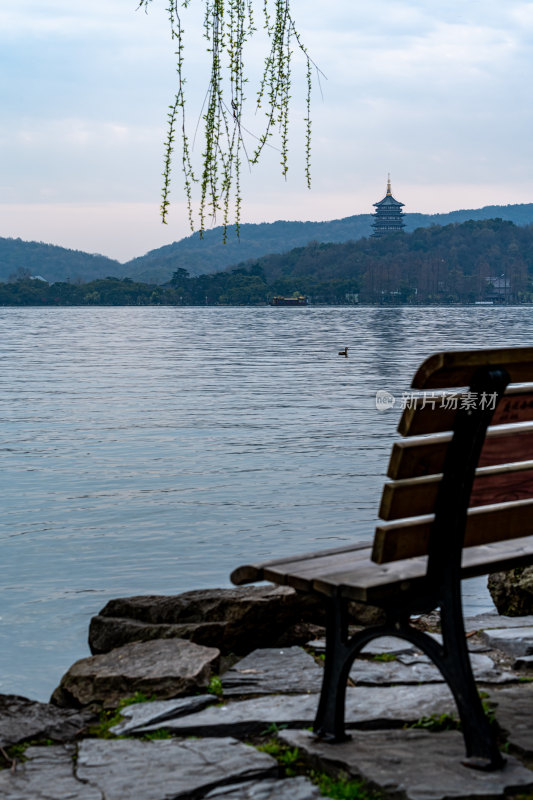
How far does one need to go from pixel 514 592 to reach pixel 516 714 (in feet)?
8.53

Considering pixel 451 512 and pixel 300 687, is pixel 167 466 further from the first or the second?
pixel 451 512

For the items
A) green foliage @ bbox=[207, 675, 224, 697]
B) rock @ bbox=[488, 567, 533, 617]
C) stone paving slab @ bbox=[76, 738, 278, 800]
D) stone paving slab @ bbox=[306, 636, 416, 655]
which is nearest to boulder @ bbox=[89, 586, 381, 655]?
stone paving slab @ bbox=[306, 636, 416, 655]

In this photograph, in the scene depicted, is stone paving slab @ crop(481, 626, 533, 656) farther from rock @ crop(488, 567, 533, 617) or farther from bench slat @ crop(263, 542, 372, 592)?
bench slat @ crop(263, 542, 372, 592)

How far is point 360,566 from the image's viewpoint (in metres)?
3.29

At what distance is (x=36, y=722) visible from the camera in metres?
4.08

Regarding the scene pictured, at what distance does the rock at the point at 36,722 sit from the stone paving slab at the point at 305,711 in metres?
0.37

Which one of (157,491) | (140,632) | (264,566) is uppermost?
(264,566)

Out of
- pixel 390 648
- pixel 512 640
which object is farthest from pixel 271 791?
pixel 512 640

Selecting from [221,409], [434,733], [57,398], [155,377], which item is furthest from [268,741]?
[155,377]

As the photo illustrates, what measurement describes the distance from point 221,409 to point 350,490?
1246 cm

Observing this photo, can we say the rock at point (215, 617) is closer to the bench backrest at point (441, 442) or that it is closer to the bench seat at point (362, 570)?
the bench seat at point (362, 570)

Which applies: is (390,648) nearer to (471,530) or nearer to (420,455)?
(471,530)

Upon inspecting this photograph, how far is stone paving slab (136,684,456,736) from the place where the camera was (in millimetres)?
3648

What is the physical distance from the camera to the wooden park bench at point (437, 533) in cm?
302
